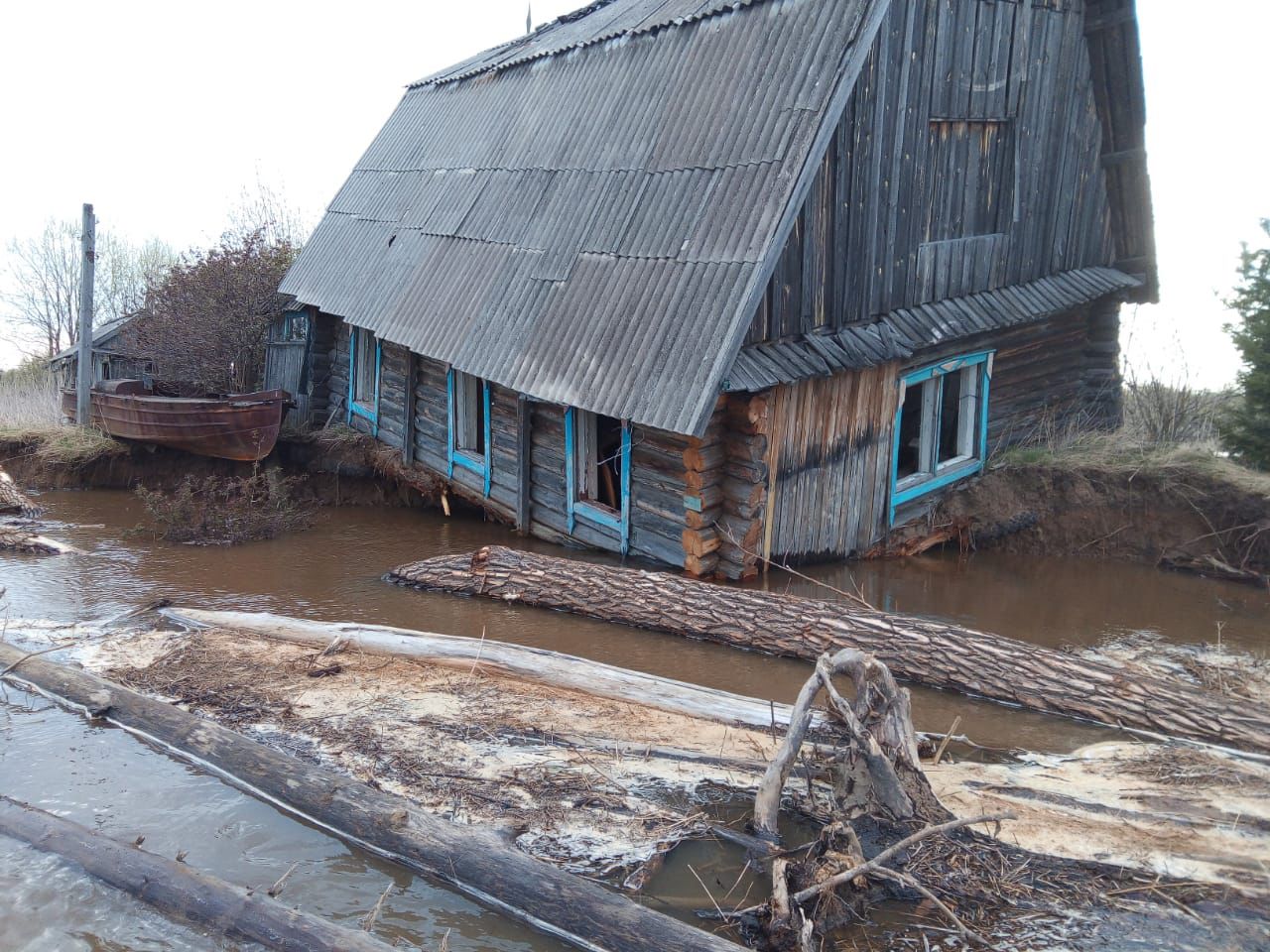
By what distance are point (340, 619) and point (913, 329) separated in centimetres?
692

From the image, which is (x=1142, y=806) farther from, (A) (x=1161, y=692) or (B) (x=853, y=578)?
(B) (x=853, y=578)

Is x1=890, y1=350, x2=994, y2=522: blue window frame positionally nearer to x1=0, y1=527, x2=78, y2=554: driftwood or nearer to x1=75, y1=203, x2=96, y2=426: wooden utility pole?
x1=0, y1=527, x2=78, y2=554: driftwood

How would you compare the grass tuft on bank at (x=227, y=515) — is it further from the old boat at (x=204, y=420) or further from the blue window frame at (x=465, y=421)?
the blue window frame at (x=465, y=421)

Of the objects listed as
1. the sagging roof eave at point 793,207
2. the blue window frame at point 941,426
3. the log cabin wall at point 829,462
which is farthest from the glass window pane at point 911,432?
Result: the sagging roof eave at point 793,207

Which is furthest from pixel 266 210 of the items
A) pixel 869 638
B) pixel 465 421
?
pixel 869 638

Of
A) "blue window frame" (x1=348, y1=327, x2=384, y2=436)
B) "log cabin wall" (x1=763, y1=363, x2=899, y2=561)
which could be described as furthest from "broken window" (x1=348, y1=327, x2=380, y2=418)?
"log cabin wall" (x1=763, y1=363, x2=899, y2=561)

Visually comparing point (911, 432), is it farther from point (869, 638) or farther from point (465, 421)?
point (465, 421)

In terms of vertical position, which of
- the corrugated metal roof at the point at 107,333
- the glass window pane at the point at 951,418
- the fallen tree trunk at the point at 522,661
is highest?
the corrugated metal roof at the point at 107,333

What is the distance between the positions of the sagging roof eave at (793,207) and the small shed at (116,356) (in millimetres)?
13247

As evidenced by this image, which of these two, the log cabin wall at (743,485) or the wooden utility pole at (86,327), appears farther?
the wooden utility pole at (86,327)

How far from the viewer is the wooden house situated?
32.6ft

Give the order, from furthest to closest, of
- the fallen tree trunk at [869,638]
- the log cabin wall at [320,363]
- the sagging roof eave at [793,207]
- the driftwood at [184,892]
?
1. the log cabin wall at [320,363]
2. the sagging roof eave at [793,207]
3. the fallen tree trunk at [869,638]
4. the driftwood at [184,892]

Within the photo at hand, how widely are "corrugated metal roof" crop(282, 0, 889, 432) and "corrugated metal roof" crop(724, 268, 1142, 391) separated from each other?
56cm

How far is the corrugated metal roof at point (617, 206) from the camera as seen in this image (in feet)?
31.7
